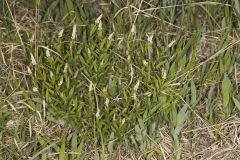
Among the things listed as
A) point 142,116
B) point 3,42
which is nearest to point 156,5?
point 142,116

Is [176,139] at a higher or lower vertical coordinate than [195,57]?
lower

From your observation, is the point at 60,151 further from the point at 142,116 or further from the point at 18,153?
the point at 142,116

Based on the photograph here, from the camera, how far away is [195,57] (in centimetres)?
212

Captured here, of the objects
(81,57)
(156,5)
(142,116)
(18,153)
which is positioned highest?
(156,5)

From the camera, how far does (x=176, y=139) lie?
205 cm

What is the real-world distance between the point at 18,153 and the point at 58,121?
17cm

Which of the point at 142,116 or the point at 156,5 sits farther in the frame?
the point at 156,5

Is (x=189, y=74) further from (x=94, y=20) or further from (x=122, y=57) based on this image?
(x=94, y=20)

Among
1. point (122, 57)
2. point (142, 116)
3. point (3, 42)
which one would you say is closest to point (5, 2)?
point (3, 42)

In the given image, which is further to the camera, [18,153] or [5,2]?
[5,2]

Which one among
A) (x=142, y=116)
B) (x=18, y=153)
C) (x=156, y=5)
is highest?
(x=156, y=5)

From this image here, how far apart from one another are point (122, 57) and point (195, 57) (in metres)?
0.26

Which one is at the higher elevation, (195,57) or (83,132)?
(195,57)

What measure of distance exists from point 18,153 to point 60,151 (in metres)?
0.15
